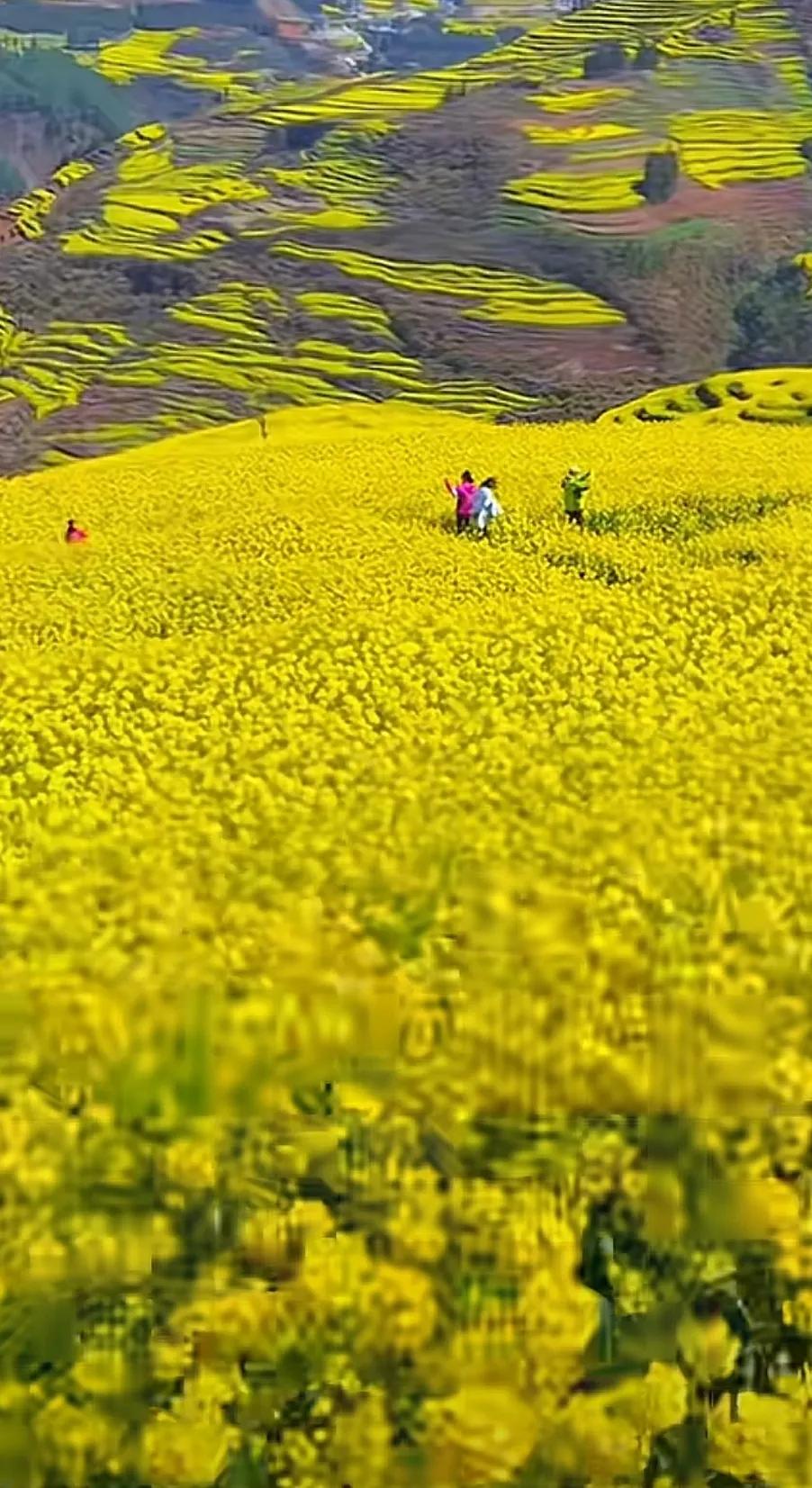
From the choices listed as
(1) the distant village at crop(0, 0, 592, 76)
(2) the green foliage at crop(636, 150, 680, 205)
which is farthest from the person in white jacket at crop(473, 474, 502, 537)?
(1) the distant village at crop(0, 0, 592, 76)

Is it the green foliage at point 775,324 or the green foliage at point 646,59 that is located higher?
the green foliage at point 646,59

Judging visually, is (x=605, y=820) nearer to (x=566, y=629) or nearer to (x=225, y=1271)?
(x=225, y=1271)

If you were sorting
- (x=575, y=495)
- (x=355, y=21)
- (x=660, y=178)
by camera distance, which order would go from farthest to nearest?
(x=355, y=21) → (x=660, y=178) → (x=575, y=495)

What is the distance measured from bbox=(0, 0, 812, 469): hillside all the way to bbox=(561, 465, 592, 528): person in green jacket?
59.7 ft

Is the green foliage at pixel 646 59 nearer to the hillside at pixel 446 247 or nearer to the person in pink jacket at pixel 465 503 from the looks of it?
the hillside at pixel 446 247

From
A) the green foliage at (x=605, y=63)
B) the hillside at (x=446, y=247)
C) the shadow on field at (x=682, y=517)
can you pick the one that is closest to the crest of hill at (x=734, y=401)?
the hillside at (x=446, y=247)

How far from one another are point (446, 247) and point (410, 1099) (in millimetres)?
38585

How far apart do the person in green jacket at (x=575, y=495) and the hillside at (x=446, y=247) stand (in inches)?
716

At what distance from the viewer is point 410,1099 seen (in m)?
7.44

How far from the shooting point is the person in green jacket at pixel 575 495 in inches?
765

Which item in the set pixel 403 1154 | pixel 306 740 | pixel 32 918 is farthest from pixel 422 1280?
pixel 306 740

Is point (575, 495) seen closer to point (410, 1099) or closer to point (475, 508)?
point (475, 508)

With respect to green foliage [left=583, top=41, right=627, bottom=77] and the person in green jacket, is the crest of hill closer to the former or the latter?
the person in green jacket

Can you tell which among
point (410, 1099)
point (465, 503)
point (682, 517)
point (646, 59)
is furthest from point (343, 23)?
point (410, 1099)
